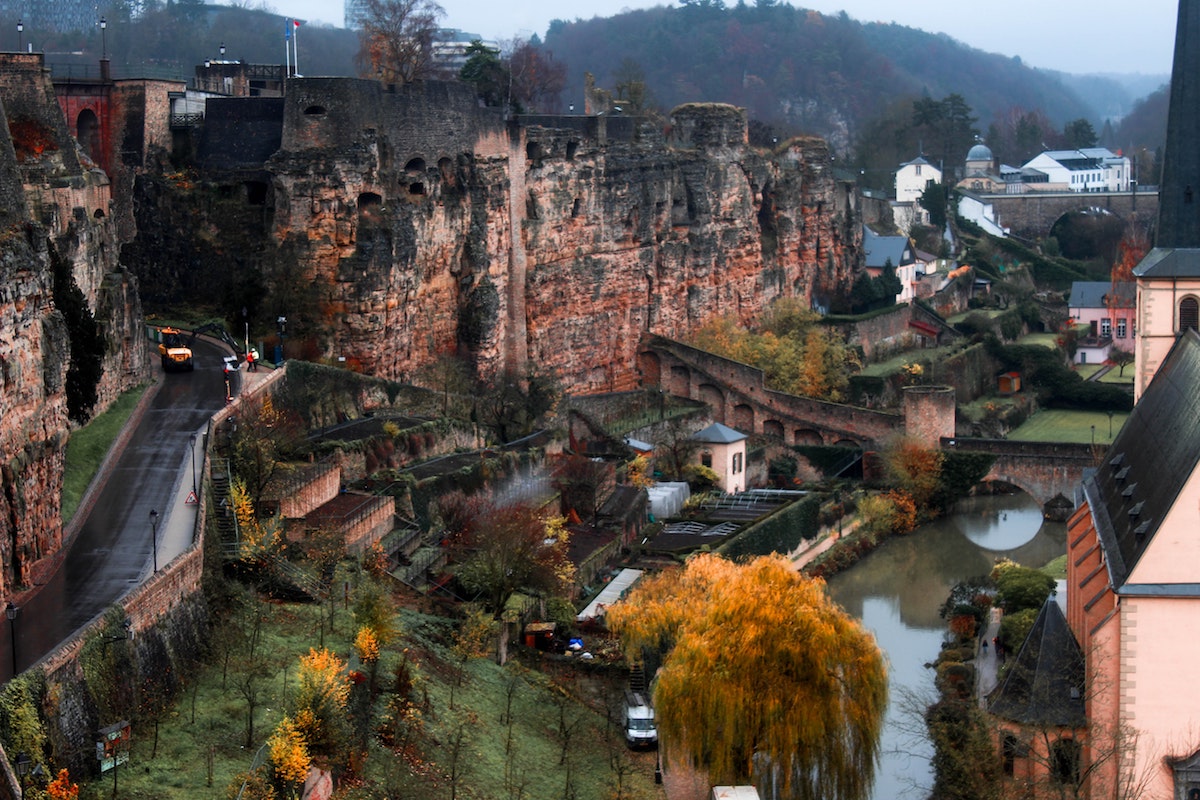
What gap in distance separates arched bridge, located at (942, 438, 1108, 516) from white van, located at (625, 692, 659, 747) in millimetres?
26558

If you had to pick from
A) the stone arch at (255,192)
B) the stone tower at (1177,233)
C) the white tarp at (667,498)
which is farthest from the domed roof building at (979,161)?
the stone tower at (1177,233)

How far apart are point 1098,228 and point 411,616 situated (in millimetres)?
73325

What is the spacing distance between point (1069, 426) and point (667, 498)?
2133 cm

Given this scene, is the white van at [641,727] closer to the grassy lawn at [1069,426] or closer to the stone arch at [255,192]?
the stone arch at [255,192]

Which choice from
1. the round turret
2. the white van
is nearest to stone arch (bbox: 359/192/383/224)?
the white van

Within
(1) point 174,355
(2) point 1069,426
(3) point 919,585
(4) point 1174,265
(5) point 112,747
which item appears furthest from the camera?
(2) point 1069,426

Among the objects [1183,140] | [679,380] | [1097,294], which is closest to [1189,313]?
[1183,140]

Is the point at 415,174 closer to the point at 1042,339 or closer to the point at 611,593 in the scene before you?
the point at 611,593

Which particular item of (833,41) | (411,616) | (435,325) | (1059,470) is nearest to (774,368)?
(1059,470)

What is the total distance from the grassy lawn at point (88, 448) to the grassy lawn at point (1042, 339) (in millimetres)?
48306

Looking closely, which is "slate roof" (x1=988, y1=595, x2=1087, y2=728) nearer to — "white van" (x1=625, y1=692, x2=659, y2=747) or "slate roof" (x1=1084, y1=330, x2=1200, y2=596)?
"slate roof" (x1=1084, y1=330, x2=1200, y2=596)

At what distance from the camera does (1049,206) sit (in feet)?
357

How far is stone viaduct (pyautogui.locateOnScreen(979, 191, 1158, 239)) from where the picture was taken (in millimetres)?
108000

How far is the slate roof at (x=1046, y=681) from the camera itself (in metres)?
33.4
